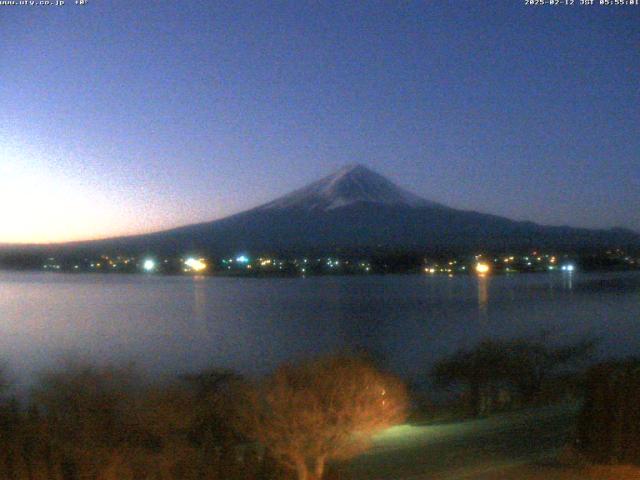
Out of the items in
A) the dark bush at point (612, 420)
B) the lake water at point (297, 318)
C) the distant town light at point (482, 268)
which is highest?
the distant town light at point (482, 268)

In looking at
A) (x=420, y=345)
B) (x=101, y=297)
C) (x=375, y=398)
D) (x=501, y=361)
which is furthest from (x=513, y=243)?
(x=375, y=398)

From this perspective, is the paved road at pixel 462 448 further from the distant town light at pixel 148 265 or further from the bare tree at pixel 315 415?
the distant town light at pixel 148 265

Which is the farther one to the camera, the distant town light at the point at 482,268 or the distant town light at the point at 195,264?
the distant town light at the point at 195,264

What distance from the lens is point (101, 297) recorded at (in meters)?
52.3

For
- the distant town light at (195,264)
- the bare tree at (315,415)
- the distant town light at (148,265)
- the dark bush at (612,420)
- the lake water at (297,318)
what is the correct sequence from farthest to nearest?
the distant town light at (195,264) → the distant town light at (148,265) → the lake water at (297,318) → the dark bush at (612,420) → the bare tree at (315,415)

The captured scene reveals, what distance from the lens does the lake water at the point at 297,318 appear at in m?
26.8

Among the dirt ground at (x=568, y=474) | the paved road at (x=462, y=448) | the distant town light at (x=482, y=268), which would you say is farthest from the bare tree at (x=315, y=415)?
the distant town light at (x=482, y=268)

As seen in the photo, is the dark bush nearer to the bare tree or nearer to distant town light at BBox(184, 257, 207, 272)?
the bare tree

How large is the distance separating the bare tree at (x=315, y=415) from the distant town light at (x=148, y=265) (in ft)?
195

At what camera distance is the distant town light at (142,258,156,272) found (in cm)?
6632

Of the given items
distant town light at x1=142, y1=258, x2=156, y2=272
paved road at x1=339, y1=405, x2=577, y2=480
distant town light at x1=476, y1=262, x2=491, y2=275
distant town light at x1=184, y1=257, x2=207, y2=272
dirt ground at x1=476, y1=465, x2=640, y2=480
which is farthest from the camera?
Answer: distant town light at x1=184, y1=257, x2=207, y2=272

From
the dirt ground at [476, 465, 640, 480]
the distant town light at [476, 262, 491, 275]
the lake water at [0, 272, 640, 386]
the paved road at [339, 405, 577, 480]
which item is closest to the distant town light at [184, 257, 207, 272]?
the lake water at [0, 272, 640, 386]

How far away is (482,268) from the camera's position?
6575 centimetres

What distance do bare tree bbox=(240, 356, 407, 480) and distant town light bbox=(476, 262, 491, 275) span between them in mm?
58563
